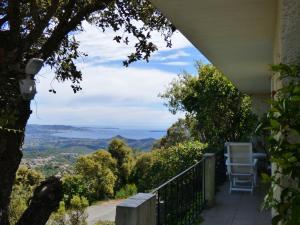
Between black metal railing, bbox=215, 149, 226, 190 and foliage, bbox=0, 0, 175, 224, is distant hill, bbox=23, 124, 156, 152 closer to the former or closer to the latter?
foliage, bbox=0, 0, 175, 224

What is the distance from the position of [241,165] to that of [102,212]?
11.0 meters

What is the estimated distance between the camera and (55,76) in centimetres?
1123

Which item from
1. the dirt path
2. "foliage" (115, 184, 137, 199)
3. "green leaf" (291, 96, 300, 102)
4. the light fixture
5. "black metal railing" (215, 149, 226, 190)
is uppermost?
the light fixture

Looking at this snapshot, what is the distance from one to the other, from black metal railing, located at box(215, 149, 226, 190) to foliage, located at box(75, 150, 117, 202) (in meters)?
12.2

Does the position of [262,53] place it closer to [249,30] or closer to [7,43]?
[249,30]

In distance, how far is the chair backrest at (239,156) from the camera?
948cm

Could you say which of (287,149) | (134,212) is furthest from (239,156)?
(287,149)

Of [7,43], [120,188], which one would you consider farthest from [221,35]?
[120,188]

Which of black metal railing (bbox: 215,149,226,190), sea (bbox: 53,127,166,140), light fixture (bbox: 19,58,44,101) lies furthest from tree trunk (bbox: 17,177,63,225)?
sea (bbox: 53,127,166,140)

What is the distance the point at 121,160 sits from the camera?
24.7 meters

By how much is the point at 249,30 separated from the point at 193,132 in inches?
395

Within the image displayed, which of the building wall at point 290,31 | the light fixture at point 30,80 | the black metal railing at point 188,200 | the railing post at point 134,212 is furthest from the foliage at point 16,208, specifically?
the building wall at point 290,31

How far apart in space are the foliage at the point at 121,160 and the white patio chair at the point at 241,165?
15079 millimetres

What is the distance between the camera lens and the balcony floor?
7.17 meters
